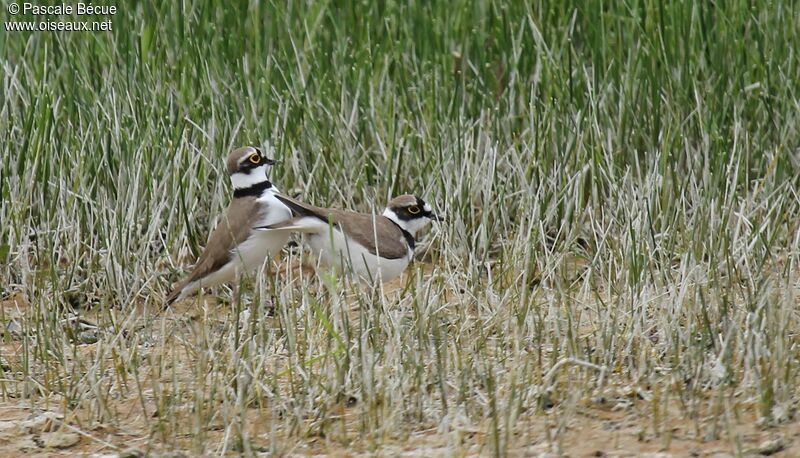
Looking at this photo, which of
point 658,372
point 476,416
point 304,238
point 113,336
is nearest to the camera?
point 476,416

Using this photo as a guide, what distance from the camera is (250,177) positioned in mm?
6543

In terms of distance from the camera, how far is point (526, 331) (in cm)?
544

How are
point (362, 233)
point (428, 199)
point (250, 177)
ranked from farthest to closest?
point (428, 199), point (250, 177), point (362, 233)

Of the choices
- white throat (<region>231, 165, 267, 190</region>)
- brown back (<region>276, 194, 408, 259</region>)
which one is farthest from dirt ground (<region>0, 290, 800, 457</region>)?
white throat (<region>231, 165, 267, 190</region>)

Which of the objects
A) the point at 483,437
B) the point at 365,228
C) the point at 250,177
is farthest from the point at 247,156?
the point at 483,437

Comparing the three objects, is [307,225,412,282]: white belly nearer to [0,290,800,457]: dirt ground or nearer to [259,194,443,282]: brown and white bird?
[259,194,443,282]: brown and white bird

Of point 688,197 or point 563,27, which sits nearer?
point 688,197

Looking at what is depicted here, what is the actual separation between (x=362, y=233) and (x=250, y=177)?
0.64 m

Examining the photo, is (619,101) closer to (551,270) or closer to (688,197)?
(688,197)

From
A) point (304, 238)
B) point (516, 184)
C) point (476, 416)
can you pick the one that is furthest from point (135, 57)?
point (476, 416)

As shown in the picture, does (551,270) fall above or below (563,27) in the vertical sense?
below

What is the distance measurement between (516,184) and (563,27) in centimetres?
97

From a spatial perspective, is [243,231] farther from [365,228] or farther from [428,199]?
[428,199]

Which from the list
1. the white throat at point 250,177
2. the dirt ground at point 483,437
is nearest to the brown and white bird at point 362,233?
the white throat at point 250,177
